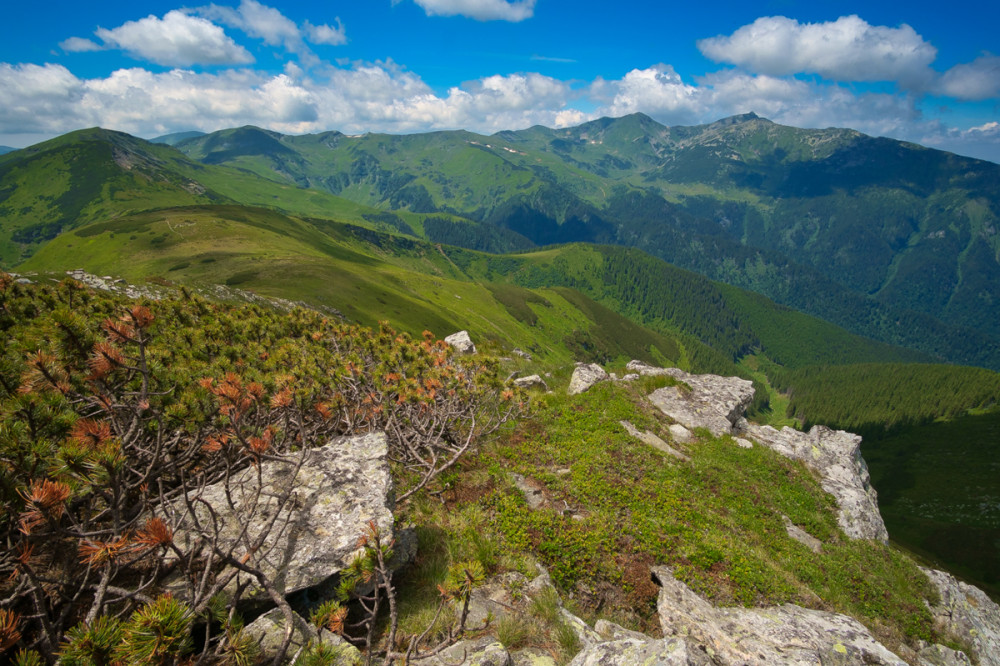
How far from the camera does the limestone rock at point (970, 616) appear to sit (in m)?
13.3

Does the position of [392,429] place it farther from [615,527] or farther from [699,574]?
[699,574]

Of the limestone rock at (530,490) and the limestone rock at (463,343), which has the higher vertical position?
the limestone rock at (463,343)

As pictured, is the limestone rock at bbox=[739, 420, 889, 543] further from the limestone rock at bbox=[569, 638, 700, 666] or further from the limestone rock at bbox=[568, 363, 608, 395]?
the limestone rock at bbox=[569, 638, 700, 666]

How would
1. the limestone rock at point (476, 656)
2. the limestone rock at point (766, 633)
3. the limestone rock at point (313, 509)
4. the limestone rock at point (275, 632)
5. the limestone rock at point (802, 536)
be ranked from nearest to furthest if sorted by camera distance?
the limestone rock at point (275, 632), the limestone rock at point (476, 656), the limestone rock at point (313, 509), the limestone rock at point (766, 633), the limestone rock at point (802, 536)

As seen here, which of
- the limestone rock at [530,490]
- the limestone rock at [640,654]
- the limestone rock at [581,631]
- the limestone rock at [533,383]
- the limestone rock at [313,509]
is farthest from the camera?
the limestone rock at [533,383]

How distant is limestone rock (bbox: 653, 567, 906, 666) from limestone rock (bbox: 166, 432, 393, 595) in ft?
21.7

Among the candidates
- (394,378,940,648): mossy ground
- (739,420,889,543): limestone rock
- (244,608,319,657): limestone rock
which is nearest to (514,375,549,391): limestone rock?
(394,378,940,648): mossy ground

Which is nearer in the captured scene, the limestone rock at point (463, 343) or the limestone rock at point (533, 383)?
the limestone rock at point (533, 383)

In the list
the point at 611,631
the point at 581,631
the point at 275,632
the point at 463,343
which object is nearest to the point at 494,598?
the point at 581,631

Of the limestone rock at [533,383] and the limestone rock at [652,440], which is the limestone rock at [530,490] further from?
the limestone rock at [533,383]

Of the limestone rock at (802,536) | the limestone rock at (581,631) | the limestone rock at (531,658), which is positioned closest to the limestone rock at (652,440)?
the limestone rock at (802,536)

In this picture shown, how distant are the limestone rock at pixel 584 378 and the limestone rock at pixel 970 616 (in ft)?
51.1

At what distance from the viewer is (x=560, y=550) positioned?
1102cm

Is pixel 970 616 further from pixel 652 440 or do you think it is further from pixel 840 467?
pixel 652 440
